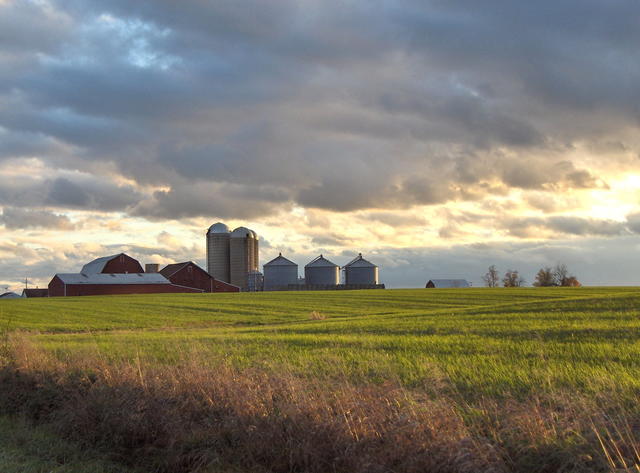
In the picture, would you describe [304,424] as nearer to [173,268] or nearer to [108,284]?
[108,284]

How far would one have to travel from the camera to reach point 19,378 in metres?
14.9

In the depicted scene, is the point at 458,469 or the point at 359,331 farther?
the point at 359,331

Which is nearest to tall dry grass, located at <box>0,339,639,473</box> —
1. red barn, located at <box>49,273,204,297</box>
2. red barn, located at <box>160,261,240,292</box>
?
red barn, located at <box>49,273,204,297</box>

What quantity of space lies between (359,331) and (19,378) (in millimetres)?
13182

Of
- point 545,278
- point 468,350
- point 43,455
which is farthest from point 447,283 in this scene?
point 43,455

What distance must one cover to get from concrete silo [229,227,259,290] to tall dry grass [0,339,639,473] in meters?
92.1

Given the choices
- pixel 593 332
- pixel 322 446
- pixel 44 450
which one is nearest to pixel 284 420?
pixel 322 446

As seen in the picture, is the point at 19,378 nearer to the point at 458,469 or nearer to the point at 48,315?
the point at 458,469

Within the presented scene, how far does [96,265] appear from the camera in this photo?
4173 inches

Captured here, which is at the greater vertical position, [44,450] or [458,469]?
[458,469]

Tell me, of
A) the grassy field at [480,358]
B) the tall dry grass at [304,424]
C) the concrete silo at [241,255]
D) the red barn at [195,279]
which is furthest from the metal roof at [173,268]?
the tall dry grass at [304,424]

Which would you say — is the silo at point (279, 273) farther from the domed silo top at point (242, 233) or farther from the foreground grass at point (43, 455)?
the foreground grass at point (43, 455)

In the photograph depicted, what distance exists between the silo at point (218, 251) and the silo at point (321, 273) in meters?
14.5

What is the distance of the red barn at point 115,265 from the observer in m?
103
